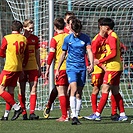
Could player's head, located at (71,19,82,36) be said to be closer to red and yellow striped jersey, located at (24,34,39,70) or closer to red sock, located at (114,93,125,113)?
Answer: red and yellow striped jersey, located at (24,34,39,70)

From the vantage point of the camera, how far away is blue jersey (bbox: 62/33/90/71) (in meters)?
11.1

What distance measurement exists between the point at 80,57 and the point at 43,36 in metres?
4.54

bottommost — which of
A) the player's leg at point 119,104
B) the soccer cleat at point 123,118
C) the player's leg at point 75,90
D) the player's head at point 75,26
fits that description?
the soccer cleat at point 123,118

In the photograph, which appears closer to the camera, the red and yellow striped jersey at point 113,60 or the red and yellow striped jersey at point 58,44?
the red and yellow striped jersey at point 113,60

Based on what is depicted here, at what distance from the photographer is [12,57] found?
11586 millimetres

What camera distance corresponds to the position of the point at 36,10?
15.5 meters

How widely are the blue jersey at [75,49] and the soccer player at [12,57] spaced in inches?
→ 36.8

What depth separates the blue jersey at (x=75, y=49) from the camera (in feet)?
36.3

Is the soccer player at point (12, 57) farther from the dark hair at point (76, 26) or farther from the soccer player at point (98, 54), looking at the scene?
the soccer player at point (98, 54)

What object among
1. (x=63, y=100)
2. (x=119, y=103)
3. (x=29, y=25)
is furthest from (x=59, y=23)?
(x=119, y=103)

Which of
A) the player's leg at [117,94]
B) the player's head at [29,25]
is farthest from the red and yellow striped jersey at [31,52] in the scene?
the player's leg at [117,94]

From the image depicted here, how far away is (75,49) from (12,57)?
1.18m

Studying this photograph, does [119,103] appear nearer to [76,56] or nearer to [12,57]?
[76,56]

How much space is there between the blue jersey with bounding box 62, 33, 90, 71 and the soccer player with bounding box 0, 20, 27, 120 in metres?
0.93
